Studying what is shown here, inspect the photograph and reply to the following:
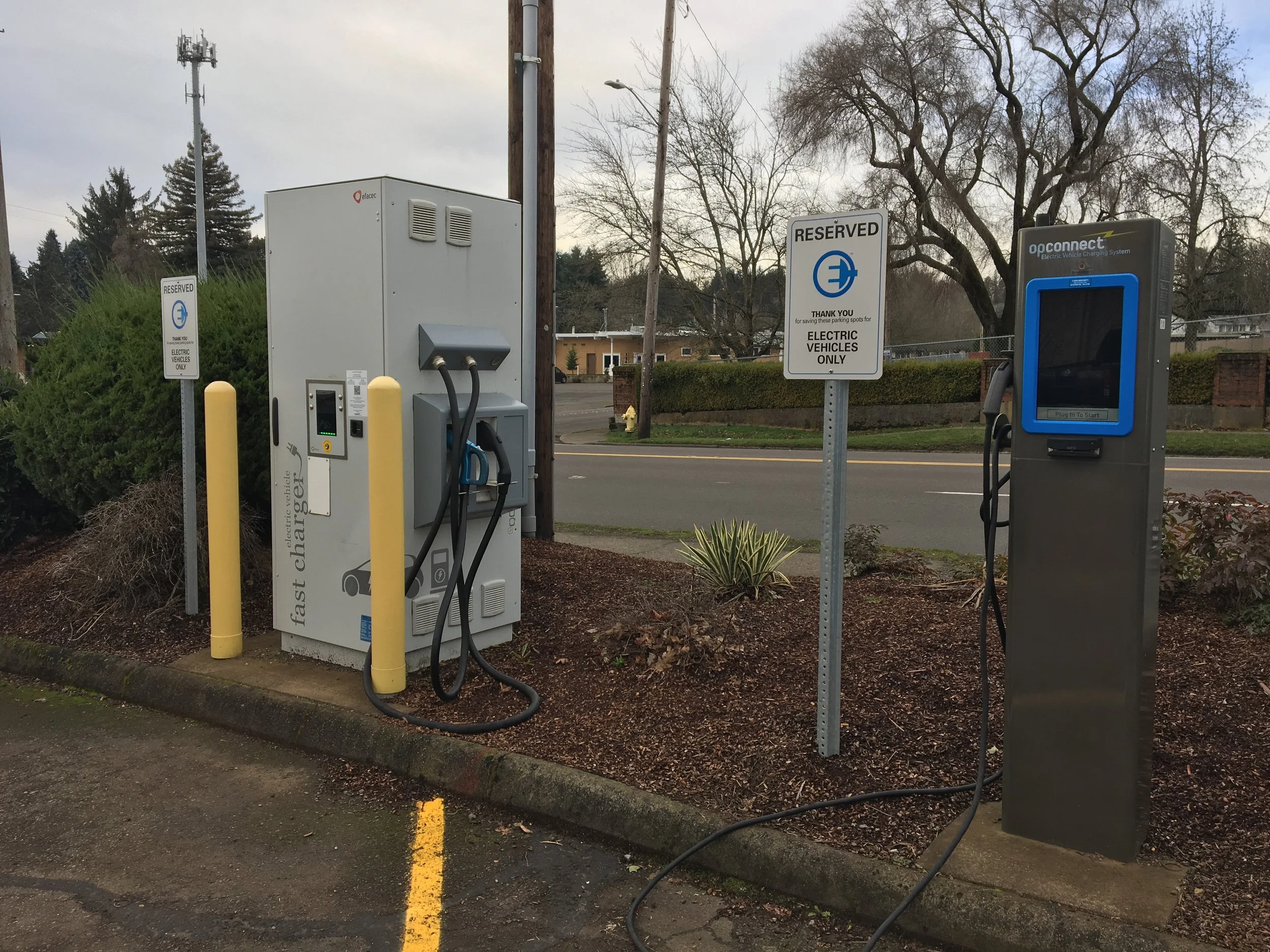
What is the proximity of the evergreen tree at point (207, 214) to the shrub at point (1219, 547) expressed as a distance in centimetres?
5527

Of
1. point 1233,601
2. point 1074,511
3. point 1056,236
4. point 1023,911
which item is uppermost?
point 1056,236

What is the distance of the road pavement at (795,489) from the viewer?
1119 cm

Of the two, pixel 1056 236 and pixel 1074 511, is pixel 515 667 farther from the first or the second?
pixel 1056 236

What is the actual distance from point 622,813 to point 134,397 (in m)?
4.76

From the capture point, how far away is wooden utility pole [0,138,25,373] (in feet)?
44.4

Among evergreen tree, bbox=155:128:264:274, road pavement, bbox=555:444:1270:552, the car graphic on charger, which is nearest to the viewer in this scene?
the car graphic on charger

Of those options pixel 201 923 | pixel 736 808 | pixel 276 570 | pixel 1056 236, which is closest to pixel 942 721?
pixel 736 808

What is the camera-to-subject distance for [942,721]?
4.27m

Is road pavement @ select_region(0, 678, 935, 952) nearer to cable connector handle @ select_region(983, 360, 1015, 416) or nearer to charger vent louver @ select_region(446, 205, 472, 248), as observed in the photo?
cable connector handle @ select_region(983, 360, 1015, 416)

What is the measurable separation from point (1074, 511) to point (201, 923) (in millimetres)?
3046

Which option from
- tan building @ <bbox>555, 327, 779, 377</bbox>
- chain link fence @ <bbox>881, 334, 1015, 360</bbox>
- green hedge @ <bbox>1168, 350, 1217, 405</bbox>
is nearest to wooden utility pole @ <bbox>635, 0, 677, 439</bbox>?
chain link fence @ <bbox>881, 334, 1015, 360</bbox>

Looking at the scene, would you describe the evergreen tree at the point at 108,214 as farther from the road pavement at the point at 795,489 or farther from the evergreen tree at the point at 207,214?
the road pavement at the point at 795,489

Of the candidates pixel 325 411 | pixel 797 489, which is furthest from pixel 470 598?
pixel 797 489

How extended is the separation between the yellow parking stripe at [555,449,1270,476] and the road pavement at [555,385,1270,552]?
42 millimetres
